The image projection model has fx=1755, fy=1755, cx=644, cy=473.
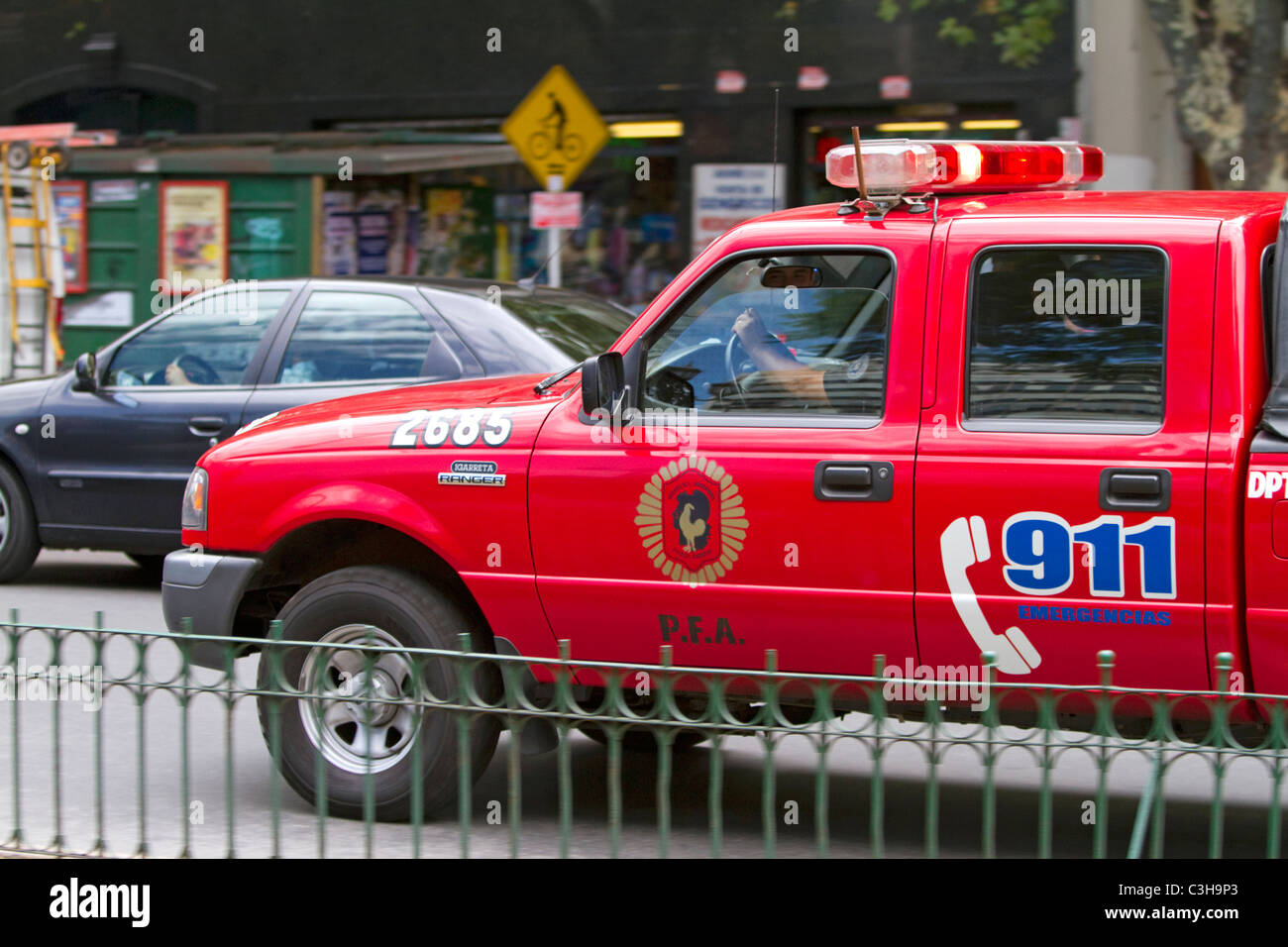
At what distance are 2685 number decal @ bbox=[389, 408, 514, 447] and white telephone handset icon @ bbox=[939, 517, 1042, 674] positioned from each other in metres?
1.44

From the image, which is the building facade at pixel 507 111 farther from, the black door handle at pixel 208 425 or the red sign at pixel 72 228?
the black door handle at pixel 208 425

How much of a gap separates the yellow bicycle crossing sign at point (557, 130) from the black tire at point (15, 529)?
4.34m

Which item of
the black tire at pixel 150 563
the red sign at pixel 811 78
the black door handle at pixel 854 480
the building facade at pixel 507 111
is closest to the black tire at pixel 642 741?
the black door handle at pixel 854 480

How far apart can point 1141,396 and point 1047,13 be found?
10578 mm

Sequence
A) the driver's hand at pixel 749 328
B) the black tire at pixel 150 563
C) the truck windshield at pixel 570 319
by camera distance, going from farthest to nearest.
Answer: the black tire at pixel 150 563 → the truck windshield at pixel 570 319 → the driver's hand at pixel 749 328

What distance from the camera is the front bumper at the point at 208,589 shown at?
590cm

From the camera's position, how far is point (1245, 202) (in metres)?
5.11

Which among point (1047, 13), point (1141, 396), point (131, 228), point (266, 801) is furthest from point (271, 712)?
Answer: point (131, 228)

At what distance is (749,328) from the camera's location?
5348 millimetres

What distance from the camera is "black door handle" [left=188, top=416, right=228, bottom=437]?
30.2 feet

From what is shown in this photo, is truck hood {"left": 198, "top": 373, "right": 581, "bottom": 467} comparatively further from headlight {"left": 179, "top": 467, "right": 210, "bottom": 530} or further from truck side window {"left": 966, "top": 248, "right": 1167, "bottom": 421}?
truck side window {"left": 966, "top": 248, "right": 1167, "bottom": 421}

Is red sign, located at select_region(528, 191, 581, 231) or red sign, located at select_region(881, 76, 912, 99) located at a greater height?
red sign, located at select_region(881, 76, 912, 99)

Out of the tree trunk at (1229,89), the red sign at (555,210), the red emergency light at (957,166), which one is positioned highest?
the tree trunk at (1229,89)

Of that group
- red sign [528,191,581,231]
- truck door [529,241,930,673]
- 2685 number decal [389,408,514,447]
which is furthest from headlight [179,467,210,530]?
red sign [528,191,581,231]
